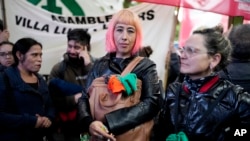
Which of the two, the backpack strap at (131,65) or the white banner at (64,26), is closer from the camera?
the backpack strap at (131,65)

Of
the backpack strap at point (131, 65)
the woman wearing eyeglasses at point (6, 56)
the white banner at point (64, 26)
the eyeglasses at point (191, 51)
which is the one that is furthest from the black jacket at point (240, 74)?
the white banner at point (64, 26)

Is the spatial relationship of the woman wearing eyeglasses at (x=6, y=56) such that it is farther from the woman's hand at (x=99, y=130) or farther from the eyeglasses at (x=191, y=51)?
the eyeglasses at (x=191, y=51)

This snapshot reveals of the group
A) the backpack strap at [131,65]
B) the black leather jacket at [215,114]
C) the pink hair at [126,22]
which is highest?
the pink hair at [126,22]

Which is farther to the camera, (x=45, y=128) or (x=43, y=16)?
(x=43, y=16)

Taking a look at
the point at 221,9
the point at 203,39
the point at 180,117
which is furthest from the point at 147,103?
the point at 221,9

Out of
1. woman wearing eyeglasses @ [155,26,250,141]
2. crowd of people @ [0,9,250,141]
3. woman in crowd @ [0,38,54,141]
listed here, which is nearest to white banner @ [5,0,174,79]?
crowd of people @ [0,9,250,141]

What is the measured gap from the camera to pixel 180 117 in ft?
7.43

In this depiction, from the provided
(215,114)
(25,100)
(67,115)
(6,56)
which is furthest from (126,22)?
(6,56)

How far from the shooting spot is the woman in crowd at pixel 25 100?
329 centimetres

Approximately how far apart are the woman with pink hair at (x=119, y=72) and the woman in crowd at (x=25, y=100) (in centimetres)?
76

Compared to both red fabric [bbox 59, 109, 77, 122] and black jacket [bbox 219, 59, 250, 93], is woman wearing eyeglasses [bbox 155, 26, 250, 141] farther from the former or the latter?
red fabric [bbox 59, 109, 77, 122]

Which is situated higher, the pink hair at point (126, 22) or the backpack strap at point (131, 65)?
the pink hair at point (126, 22)

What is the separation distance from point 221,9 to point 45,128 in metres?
2.56

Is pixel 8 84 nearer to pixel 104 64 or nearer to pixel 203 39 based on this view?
pixel 104 64
